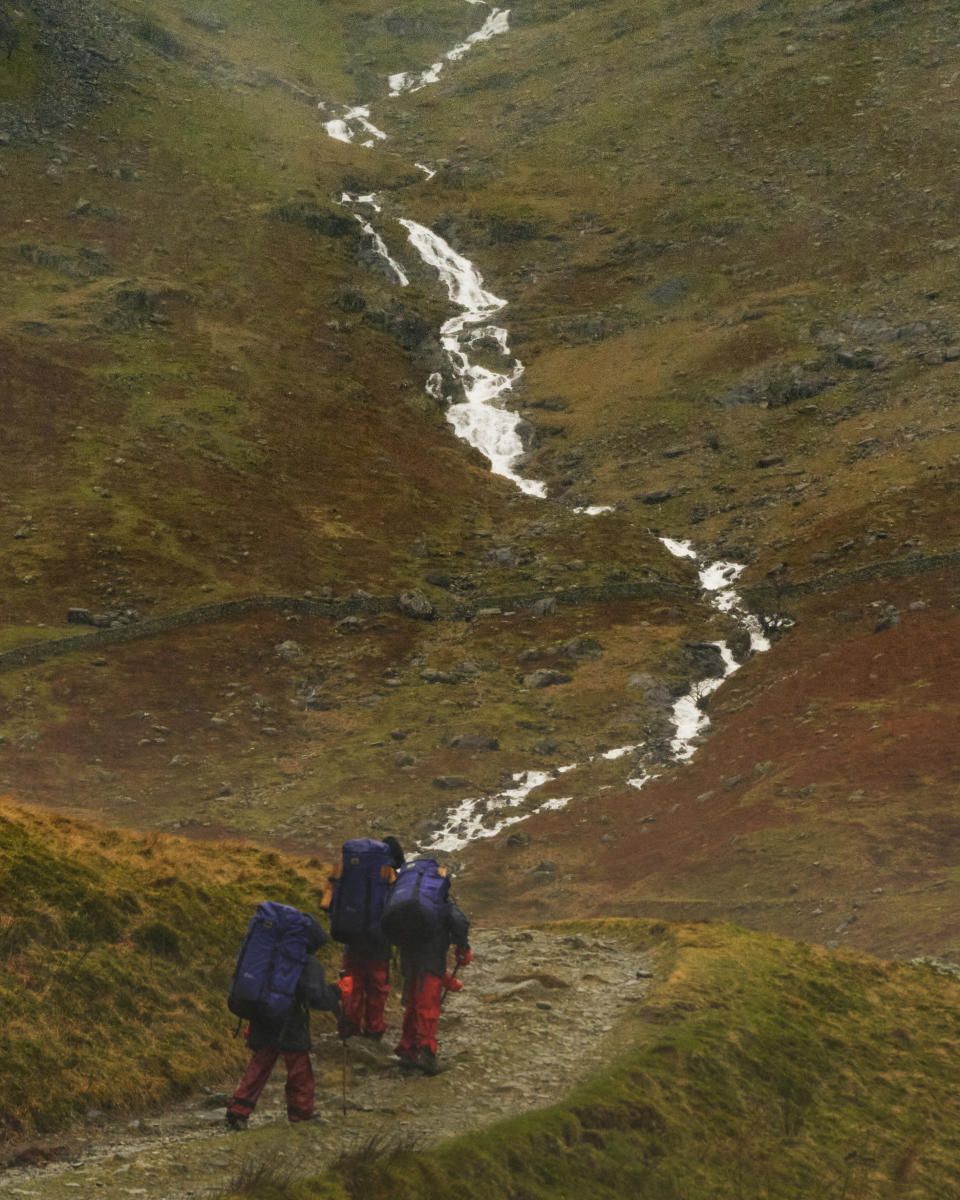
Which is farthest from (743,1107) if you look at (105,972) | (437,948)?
(105,972)

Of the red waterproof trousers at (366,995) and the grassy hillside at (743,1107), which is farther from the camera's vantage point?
the red waterproof trousers at (366,995)

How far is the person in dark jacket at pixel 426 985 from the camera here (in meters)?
14.3

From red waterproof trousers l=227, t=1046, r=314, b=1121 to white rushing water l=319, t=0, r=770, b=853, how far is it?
27.6m

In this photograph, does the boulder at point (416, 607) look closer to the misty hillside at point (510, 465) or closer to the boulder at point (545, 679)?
the misty hillside at point (510, 465)

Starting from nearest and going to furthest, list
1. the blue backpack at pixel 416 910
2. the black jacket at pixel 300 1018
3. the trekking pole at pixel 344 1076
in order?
the black jacket at pixel 300 1018 < the trekking pole at pixel 344 1076 < the blue backpack at pixel 416 910

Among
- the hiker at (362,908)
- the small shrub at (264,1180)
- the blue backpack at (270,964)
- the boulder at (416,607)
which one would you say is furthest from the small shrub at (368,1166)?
the boulder at (416,607)

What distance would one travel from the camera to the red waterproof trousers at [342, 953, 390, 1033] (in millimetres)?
15008

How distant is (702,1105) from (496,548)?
61.6 metres

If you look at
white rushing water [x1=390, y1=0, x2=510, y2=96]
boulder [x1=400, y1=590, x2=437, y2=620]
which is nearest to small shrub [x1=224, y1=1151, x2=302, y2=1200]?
boulder [x1=400, y1=590, x2=437, y2=620]

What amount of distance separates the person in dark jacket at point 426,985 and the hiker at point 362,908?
1.53 feet

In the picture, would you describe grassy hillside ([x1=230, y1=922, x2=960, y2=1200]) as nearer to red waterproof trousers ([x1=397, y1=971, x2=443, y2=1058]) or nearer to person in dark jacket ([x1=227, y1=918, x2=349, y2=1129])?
person in dark jacket ([x1=227, y1=918, x2=349, y2=1129])

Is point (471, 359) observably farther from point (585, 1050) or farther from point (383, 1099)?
point (383, 1099)

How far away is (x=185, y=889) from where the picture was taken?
17.8m

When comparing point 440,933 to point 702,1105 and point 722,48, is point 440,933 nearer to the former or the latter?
point 702,1105
